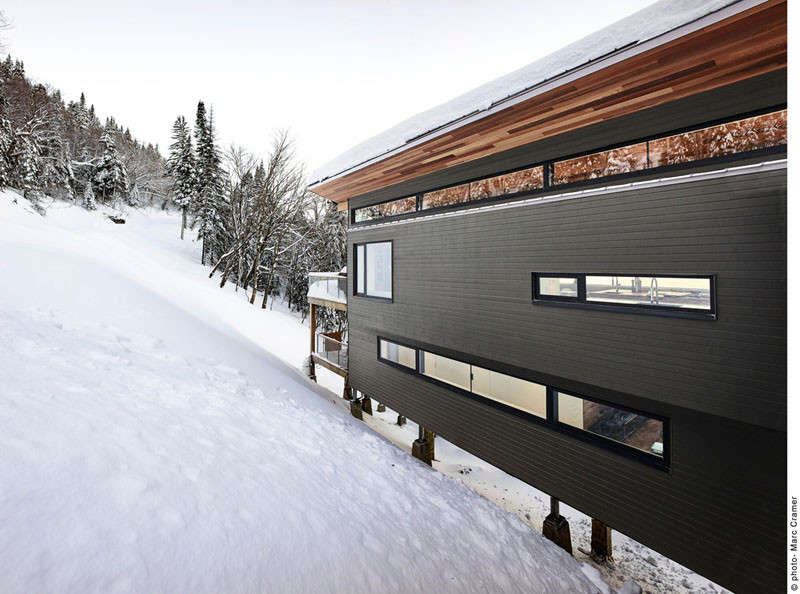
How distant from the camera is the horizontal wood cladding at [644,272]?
3.30m

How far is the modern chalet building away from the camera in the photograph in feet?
10.8

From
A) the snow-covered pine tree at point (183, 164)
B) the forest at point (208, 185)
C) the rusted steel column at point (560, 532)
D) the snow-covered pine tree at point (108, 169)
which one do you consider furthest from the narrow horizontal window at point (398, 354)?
the snow-covered pine tree at point (108, 169)

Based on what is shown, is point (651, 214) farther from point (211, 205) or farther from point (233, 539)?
point (211, 205)

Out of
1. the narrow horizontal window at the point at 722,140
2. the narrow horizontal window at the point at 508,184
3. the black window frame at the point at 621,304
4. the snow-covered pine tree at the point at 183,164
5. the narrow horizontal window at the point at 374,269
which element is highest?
the snow-covered pine tree at the point at 183,164

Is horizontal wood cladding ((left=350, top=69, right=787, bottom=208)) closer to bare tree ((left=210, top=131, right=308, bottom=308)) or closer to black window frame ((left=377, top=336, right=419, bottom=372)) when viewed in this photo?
black window frame ((left=377, top=336, right=419, bottom=372))

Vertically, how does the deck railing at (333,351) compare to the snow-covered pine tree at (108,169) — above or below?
below

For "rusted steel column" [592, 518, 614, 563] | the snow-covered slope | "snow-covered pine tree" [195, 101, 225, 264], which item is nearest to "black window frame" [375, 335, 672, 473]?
the snow-covered slope

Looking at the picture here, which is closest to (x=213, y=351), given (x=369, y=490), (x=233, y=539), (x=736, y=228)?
(x=369, y=490)

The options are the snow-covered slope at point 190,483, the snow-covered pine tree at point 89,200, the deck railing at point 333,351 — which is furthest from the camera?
the snow-covered pine tree at point 89,200

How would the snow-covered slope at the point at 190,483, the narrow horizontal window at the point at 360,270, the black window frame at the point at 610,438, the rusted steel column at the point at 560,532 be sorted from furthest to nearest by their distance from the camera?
the narrow horizontal window at the point at 360,270 → the rusted steel column at the point at 560,532 → the black window frame at the point at 610,438 → the snow-covered slope at the point at 190,483

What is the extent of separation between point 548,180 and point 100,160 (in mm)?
46591

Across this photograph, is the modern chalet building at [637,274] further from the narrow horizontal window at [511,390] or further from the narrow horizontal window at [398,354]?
the narrow horizontal window at [398,354]

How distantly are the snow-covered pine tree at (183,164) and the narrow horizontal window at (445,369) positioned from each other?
3414cm

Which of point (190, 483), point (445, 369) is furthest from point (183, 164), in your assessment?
Answer: point (190, 483)
